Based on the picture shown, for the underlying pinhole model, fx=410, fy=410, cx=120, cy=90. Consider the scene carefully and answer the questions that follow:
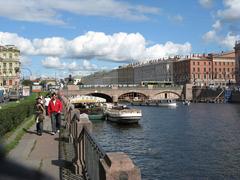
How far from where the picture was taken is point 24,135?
1697 cm

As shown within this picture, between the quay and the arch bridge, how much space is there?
92.8 m

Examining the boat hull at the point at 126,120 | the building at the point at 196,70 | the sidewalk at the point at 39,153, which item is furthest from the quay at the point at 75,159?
the building at the point at 196,70

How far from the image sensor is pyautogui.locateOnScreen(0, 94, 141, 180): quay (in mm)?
4902

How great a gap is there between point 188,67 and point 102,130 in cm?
12426

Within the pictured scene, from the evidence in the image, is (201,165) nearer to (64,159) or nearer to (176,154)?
(176,154)

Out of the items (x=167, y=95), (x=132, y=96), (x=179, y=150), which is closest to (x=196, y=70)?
(x=167, y=95)

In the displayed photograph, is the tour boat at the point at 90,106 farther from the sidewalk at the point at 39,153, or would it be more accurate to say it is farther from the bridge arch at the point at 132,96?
the bridge arch at the point at 132,96

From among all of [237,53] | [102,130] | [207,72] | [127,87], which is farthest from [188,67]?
[102,130]

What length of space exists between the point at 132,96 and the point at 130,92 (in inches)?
333

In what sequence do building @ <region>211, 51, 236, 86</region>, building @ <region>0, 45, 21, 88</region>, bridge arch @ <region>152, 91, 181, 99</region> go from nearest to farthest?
building @ <region>0, 45, 21, 88</region>, bridge arch @ <region>152, 91, 181, 99</region>, building @ <region>211, 51, 236, 86</region>

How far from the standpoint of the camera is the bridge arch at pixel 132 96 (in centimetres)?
12350

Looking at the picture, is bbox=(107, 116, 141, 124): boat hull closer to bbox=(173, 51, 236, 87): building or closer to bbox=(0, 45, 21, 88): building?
bbox=(0, 45, 21, 88): building

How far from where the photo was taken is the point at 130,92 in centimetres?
12106

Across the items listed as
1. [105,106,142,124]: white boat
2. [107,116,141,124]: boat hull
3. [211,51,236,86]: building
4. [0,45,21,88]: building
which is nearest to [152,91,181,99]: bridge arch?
[211,51,236,86]: building
